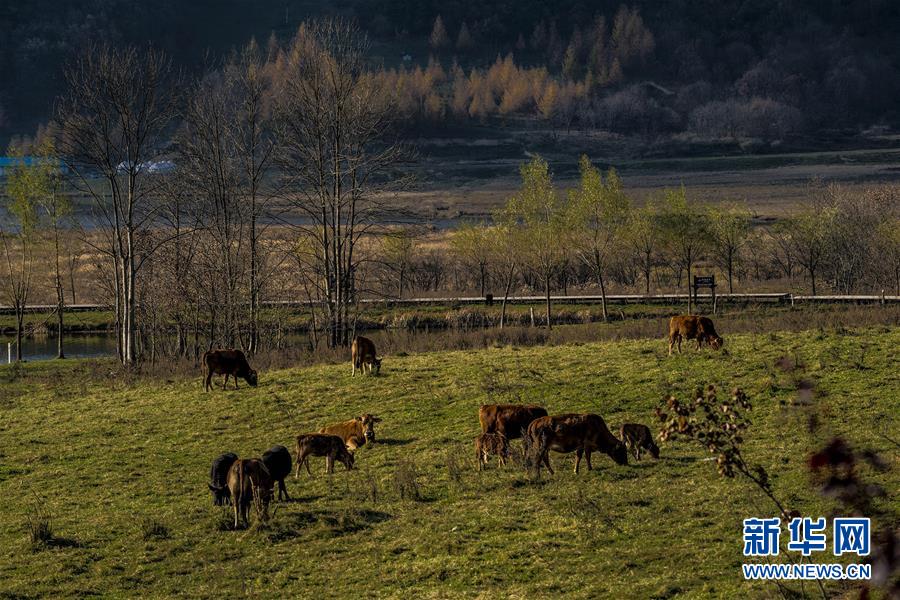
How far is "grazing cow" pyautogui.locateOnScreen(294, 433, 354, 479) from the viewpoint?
21281mm

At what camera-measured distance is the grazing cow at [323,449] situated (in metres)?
21.3

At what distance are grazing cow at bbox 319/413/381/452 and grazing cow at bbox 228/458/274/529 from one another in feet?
16.0

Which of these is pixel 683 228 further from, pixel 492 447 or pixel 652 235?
pixel 492 447

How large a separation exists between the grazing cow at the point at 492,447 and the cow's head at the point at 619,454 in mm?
1982

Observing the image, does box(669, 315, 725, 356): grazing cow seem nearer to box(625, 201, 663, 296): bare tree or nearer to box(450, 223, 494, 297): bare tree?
box(625, 201, 663, 296): bare tree

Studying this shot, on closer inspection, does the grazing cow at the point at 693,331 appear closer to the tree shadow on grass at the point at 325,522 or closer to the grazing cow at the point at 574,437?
the grazing cow at the point at 574,437

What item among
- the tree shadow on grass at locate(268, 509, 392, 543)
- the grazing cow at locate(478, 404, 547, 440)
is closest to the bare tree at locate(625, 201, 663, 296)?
the grazing cow at locate(478, 404, 547, 440)

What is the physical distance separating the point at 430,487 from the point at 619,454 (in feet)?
11.4

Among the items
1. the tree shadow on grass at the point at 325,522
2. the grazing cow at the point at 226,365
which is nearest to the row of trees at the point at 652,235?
the grazing cow at the point at 226,365

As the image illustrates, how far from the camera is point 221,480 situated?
19.5m

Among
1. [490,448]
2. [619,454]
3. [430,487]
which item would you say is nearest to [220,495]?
[430,487]

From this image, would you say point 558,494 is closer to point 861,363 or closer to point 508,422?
point 508,422

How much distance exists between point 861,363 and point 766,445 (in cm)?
742

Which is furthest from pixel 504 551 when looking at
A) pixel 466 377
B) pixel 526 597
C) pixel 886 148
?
pixel 886 148
